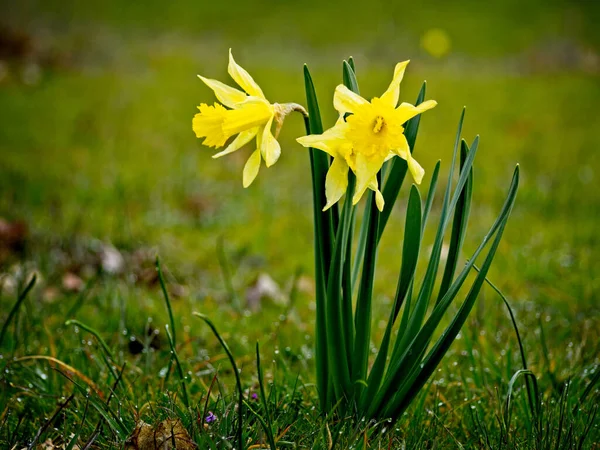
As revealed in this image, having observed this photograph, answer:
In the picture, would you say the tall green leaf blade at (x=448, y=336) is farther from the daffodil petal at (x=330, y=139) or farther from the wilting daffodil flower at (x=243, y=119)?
the wilting daffodil flower at (x=243, y=119)

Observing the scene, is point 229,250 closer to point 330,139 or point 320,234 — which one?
point 320,234

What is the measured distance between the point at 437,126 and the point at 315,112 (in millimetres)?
4741

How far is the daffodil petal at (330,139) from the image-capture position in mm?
1107

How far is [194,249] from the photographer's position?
3.33m

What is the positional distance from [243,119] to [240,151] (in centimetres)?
401

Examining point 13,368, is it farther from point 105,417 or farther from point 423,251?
point 423,251

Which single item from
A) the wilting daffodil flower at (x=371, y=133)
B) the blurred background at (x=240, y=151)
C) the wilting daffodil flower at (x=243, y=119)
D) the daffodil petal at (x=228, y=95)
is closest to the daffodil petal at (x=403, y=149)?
the wilting daffodil flower at (x=371, y=133)

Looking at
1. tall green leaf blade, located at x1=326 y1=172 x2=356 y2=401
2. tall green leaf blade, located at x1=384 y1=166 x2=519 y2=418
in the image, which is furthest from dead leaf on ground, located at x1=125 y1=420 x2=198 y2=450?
tall green leaf blade, located at x1=384 y1=166 x2=519 y2=418

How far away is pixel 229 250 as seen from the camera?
3309mm

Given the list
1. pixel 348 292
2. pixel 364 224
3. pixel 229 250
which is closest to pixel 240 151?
pixel 229 250

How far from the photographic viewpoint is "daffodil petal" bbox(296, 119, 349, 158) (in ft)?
3.63

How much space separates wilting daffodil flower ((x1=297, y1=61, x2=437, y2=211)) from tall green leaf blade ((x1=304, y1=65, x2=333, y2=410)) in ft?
0.48

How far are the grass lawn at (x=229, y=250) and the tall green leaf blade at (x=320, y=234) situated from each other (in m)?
0.10

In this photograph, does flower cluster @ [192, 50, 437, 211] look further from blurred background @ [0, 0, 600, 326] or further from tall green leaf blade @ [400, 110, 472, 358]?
blurred background @ [0, 0, 600, 326]
